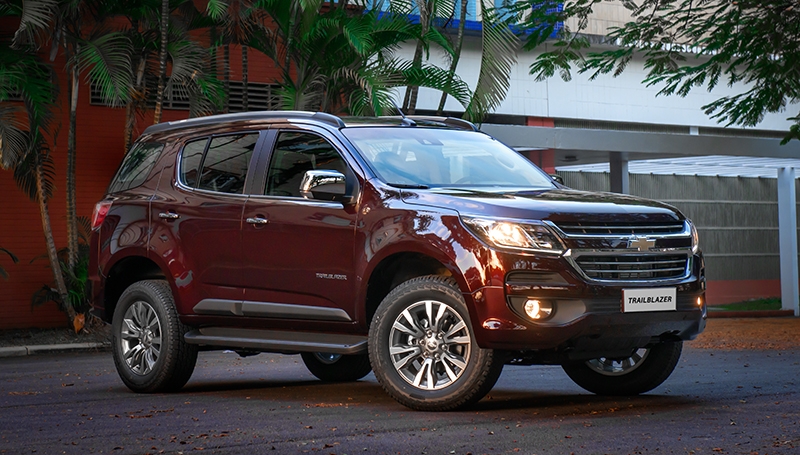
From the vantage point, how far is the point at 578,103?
25.2 meters

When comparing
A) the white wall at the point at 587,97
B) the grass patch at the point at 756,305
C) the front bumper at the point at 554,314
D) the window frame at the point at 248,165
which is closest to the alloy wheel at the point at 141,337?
the window frame at the point at 248,165

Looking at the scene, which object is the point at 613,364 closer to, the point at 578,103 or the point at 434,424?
the point at 434,424

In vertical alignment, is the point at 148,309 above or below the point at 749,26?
below

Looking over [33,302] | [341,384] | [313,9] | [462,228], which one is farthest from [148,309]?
[33,302]

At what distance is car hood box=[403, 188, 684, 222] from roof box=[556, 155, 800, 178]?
15024 mm

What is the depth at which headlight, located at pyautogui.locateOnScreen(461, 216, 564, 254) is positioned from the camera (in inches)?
275

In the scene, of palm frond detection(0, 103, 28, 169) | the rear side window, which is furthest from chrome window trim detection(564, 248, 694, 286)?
palm frond detection(0, 103, 28, 169)

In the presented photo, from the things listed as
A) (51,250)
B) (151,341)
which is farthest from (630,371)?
(51,250)

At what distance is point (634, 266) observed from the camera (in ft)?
23.8

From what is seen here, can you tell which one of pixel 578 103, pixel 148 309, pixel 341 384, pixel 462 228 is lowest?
pixel 341 384

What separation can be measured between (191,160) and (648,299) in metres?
3.81

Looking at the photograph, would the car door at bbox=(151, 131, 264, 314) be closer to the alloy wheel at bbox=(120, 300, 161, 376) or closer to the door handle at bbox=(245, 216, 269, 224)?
the door handle at bbox=(245, 216, 269, 224)

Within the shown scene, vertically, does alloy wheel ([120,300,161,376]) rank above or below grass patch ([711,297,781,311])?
above

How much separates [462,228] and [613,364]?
6.42 ft
